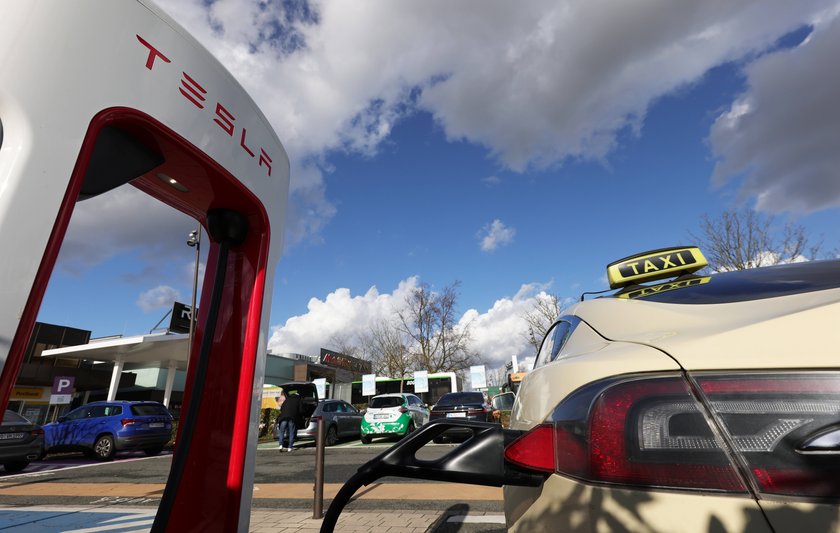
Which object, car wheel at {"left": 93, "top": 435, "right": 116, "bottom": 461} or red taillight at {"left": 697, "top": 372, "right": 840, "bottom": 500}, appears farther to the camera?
car wheel at {"left": 93, "top": 435, "right": 116, "bottom": 461}

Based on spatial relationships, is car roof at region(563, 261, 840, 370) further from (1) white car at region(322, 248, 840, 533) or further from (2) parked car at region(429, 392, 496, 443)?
(2) parked car at region(429, 392, 496, 443)

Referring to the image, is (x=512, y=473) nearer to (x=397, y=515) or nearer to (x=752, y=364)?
(x=752, y=364)

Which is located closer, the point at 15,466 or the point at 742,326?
the point at 742,326

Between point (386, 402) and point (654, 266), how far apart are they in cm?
1267

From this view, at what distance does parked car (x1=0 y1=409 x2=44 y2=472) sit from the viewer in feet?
30.7

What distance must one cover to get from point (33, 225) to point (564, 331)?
193 cm

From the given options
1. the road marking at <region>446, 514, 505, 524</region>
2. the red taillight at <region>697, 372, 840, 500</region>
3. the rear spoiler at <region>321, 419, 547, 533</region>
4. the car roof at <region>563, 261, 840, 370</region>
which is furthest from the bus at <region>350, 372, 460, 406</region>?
the red taillight at <region>697, 372, 840, 500</region>

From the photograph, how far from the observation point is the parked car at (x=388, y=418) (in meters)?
13.4

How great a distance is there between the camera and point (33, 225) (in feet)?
3.69

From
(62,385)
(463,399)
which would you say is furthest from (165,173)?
(62,385)

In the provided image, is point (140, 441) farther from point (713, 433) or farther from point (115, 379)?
point (713, 433)

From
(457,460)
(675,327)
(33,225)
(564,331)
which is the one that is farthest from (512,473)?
(33,225)

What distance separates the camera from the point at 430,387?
2469 cm

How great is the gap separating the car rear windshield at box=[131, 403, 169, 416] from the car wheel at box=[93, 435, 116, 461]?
822mm
